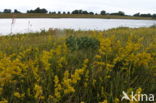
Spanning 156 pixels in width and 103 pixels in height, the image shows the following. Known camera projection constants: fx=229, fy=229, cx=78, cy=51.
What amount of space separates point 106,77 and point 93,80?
20 centimetres

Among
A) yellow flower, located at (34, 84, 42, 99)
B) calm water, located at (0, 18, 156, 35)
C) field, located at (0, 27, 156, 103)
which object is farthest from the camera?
calm water, located at (0, 18, 156, 35)

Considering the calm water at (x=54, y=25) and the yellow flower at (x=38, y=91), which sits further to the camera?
the calm water at (x=54, y=25)

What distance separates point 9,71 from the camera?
2.41 metres

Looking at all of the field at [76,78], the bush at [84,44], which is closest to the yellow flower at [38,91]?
the field at [76,78]

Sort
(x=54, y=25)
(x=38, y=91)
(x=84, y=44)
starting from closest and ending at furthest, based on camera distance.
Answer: (x=38, y=91), (x=84, y=44), (x=54, y=25)

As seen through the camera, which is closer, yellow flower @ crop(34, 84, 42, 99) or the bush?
yellow flower @ crop(34, 84, 42, 99)

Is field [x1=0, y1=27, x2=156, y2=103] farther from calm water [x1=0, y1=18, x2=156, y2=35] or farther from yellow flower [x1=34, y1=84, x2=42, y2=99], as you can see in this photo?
calm water [x1=0, y1=18, x2=156, y2=35]

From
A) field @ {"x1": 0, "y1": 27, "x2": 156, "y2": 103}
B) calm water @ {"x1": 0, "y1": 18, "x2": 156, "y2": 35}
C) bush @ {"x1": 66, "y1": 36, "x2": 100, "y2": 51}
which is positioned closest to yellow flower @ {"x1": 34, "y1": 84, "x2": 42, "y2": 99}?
field @ {"x1": 0, "y1": 27, "x2": 156, "y2": 103}

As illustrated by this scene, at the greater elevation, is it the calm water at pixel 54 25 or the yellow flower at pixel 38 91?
the calm water at pixel 54 25

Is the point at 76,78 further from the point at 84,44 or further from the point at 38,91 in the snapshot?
the point at 84,44

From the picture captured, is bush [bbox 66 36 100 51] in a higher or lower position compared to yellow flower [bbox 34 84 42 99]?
higher

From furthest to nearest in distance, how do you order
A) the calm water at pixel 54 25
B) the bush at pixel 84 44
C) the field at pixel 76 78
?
the calm water at pixel 54 25
the bush at pixel 84 44
the field at pixel 76 78

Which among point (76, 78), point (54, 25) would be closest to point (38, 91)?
point (76, 78)

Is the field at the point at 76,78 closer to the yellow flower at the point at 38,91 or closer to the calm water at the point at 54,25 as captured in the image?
the yellow flower at the point at 38,91
